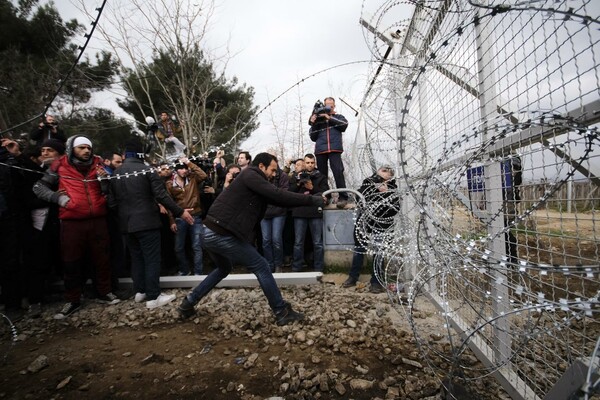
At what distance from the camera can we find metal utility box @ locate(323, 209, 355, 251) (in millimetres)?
5141

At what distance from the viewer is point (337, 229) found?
517 cm

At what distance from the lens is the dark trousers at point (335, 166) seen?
5.30 m

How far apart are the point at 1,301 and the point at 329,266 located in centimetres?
461

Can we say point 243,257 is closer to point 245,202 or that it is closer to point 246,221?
point 246,221

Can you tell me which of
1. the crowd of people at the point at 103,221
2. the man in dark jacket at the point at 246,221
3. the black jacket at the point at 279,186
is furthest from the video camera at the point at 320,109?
the man in dark jacket at the point at 246,221

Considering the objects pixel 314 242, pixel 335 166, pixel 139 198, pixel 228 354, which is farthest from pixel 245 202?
pixel 335 166

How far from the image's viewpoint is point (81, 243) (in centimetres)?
368

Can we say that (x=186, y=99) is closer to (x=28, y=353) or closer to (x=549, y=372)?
(x=28, y=353)

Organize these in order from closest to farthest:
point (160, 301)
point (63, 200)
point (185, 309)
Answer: point (185, 309) → point (63, 200) → point (160, 301)

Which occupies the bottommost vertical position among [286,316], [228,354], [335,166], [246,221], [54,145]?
[228,354]

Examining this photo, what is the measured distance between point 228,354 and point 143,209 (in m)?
2.09

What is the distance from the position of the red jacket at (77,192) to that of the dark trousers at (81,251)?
0.10 m

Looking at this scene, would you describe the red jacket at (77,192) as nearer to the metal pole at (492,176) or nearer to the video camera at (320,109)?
the video camera at (320,109)

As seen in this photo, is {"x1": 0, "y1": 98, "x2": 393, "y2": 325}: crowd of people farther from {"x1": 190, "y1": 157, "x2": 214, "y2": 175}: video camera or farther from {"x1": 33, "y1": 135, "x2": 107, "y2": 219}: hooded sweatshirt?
{"x1": 190, "y1": 157, "x2": 214, "y2": 175}: video camera
